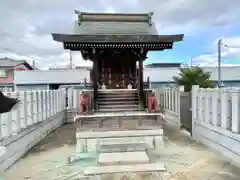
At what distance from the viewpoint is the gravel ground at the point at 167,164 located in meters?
4.86

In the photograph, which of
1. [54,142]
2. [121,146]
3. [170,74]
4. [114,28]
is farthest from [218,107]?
[170,74]

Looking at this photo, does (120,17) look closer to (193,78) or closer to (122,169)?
(193,78)

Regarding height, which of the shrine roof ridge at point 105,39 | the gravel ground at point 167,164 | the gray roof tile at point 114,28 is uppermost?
the gray roof tile at point 114,28

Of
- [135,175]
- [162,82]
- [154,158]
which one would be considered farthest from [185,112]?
[162,82]

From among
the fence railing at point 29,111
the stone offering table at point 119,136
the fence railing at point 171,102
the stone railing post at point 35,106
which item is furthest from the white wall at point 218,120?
the stone railing post at point 35,106

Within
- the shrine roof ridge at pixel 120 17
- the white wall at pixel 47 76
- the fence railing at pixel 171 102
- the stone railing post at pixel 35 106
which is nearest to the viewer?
the stone railing post at pixel 35 106

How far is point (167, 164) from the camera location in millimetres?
5641

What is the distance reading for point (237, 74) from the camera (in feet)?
82.3

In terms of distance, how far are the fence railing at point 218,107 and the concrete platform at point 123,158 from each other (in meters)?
Answer: 2.12

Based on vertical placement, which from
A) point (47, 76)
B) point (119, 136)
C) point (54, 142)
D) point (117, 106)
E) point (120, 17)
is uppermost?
point (120, 17)

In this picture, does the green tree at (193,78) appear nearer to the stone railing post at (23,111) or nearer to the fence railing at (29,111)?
the fence railing at (29,111)

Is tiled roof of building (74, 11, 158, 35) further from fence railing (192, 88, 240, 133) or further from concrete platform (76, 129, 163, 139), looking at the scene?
concrete platform (76, 129, 163, 139)

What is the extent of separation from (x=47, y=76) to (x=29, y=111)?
17811 millimetres

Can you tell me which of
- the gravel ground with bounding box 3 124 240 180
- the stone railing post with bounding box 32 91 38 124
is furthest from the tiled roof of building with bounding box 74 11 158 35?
the gravel ground with bounding box 3 124 240 180
